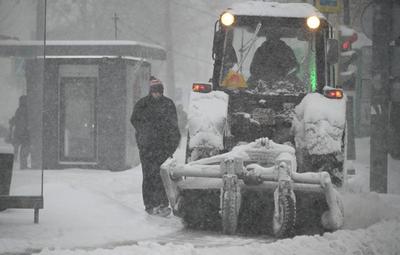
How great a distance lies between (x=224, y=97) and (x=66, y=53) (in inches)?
374

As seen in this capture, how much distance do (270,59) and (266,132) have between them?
921mm

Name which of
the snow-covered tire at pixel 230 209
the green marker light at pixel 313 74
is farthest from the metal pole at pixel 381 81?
the snow-covered tire at pixel 230 209

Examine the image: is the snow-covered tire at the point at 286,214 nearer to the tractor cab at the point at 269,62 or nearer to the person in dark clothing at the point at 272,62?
the tractor cab at the point at 269,62

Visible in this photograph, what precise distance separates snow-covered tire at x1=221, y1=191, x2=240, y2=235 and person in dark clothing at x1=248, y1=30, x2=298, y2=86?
87.2 inches

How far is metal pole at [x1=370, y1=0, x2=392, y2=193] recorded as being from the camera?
12.3 meters

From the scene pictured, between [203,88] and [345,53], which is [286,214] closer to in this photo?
[203,88]

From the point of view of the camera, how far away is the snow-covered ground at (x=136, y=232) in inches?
260

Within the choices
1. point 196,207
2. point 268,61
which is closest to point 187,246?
point 196,207

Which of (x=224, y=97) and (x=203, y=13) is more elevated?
(x=203, y=13)

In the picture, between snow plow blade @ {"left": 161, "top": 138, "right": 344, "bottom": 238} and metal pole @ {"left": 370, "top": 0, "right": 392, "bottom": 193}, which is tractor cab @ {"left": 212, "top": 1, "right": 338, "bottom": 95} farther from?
metal pole @ {"left": 370, "top": 0, "right": 392, "bottom": 193}

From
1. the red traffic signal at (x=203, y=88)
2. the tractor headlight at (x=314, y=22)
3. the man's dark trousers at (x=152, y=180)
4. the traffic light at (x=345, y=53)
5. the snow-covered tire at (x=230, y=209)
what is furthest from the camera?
the traffic light at (x=345, y=53)

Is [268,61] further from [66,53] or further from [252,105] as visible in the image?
[66,53]

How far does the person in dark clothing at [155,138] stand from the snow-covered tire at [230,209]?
2184mm

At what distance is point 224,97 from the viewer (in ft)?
28.4
